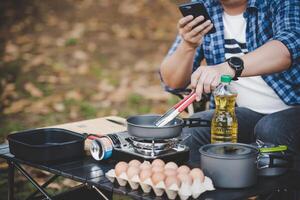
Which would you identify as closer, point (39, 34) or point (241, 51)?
point (241, 51)

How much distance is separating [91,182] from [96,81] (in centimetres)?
440

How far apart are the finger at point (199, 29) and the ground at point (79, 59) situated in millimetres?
1657

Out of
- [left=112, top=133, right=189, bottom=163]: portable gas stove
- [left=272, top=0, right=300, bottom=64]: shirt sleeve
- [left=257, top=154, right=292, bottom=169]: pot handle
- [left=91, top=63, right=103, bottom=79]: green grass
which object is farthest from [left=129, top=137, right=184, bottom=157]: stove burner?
[left=91, top=63, right=103, bottom=79]: green grass

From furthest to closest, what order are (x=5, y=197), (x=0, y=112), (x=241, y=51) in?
(x=0, y=112)
(x=5, y=197)
(x=241, y=51)

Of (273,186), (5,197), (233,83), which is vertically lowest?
(5,197)

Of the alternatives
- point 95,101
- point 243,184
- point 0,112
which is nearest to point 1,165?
point 0,112

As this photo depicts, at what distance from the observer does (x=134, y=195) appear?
6.59 ft

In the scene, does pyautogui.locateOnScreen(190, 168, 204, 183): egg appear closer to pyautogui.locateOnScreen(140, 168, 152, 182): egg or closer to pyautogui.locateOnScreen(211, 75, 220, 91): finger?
pyautogui.locateOnScreen(140, 168, 152, 182): egg

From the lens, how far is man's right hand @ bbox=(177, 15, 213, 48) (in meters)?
2.70

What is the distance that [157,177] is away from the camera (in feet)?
6.47

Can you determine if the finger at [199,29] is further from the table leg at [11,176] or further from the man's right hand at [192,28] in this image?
the table leg at [11,176]

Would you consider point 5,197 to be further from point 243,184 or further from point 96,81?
point 96,81

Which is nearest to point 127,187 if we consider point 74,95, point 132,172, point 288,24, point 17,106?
point 132,172

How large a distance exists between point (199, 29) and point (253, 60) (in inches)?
12.2
